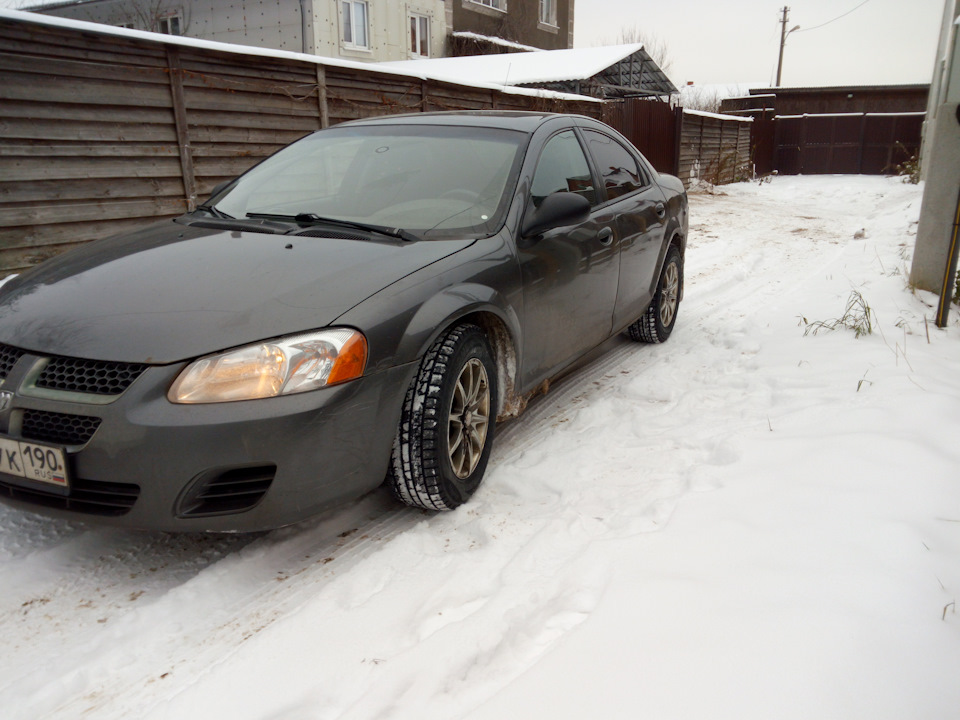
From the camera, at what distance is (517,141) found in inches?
141

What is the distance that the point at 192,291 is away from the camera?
2471 mm

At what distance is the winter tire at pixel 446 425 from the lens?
2.61m

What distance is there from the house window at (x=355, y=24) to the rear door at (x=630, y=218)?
18666 mm

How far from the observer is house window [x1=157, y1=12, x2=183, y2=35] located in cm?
2162

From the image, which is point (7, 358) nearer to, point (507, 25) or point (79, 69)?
point (79, 69)

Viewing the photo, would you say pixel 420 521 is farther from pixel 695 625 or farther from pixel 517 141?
pixel 517 141

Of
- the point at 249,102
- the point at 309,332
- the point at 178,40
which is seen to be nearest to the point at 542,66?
the point at 249,102

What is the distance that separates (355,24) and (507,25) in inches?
372

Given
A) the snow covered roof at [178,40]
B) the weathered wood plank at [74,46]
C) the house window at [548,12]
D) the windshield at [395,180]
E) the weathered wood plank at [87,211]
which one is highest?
the house window at [548,12]

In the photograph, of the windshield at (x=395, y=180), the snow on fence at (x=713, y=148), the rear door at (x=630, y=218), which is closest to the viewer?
the windshield at (x=395, y=180)

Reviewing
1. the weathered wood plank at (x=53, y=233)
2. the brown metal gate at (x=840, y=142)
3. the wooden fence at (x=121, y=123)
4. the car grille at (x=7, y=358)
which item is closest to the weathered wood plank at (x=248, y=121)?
the wooden fence at (x=121, y=123)

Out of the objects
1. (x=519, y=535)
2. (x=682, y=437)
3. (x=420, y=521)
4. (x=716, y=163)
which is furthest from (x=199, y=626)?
(x=716, y=163)

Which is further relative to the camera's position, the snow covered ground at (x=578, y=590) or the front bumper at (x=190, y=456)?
the front bumper at (x=190, y=456)

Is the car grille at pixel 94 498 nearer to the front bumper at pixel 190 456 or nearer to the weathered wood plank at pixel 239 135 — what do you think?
the front bumper at pixel 190 456
